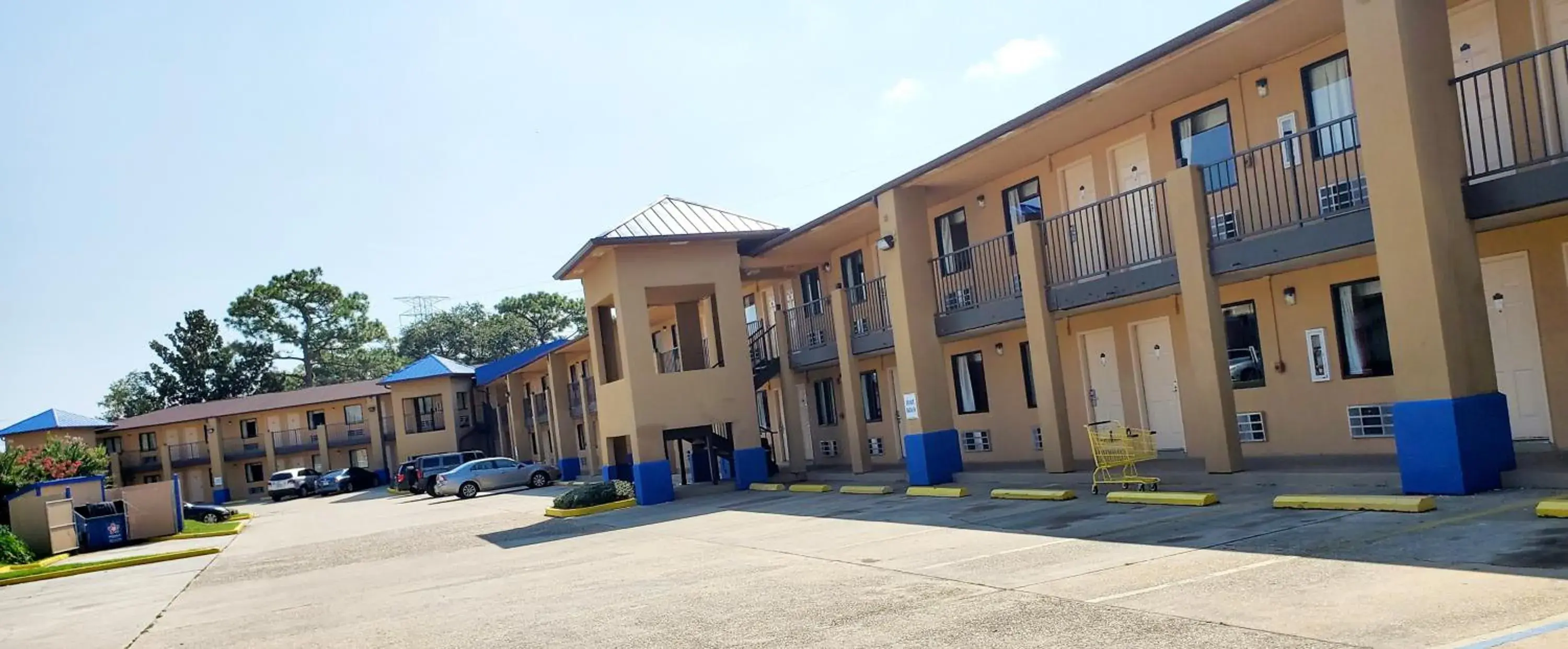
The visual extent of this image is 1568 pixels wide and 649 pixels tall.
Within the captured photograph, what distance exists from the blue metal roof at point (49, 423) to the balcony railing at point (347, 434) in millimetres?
11069

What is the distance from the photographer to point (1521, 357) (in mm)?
12875

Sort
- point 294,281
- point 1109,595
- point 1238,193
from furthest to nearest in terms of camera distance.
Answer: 1. point 294,281
2. point 1238,193
3. point 1109,595

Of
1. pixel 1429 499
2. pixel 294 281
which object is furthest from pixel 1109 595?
pixel 294 281

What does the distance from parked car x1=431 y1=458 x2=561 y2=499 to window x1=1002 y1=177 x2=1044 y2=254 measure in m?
24.3

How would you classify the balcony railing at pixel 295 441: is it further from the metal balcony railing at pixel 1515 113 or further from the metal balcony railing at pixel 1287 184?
the metal balcony railing at pixel 1515 113

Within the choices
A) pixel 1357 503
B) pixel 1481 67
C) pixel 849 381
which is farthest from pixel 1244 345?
pixel 849 381

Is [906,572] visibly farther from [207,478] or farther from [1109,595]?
[207,478]

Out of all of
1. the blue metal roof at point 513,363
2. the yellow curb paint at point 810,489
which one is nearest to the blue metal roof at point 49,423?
the blue metal roof at point 513,363

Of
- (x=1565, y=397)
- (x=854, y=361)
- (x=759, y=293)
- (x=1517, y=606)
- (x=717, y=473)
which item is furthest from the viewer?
(x=759, y=293)

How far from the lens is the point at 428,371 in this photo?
5569cm

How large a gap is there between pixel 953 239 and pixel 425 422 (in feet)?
134

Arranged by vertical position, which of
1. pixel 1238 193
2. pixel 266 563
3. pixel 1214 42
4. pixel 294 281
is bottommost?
pixel 266 563

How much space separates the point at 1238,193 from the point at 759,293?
19.3 metres

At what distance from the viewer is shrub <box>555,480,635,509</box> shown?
24703 millimetres
